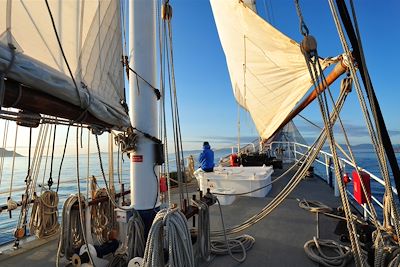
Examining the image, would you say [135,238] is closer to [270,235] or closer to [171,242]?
[171,242]

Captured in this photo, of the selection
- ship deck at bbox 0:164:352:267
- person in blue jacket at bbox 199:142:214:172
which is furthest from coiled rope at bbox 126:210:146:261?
person in blue jacket at bbox 199:142:214:172

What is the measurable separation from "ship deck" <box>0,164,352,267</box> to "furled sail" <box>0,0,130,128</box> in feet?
6.67

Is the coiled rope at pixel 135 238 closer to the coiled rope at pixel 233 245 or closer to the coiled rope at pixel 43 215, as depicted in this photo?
the coiled rope at pixel 233 245

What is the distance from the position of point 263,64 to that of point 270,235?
322 centimetres

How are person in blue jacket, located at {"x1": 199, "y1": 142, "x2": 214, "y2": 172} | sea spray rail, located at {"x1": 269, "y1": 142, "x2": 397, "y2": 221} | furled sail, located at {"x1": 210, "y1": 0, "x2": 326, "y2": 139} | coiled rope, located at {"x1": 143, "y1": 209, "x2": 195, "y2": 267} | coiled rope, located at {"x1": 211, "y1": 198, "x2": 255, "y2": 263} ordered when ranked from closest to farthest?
1. coiled rope, located at {"x1": 143, "y1": 209, "x2": 195, "y2": 267}
2. coiled rope, located at {"x1": 211, "y1": 198, "x2": 255, "y2": 263}
3. sea spray rail, located at {"x1": 269, "y1": 142, "x2": 397, "y2": 221}
4. furled sail, located at {"x1": 210, "y1": 0, "x2": 326, "y2": 139}
5. person in blue jacket, located at {"x1": 199, "y1": 142, "x2": 214, "y2": 172}

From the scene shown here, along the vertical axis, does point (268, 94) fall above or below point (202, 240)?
above

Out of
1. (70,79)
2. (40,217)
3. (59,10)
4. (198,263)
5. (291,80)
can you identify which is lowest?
(198,263)

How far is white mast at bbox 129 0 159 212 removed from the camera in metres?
2.77

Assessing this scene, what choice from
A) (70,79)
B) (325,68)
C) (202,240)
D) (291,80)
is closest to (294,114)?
(291,80)

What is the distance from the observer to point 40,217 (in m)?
3.32

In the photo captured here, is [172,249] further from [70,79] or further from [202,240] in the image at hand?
[70,79]

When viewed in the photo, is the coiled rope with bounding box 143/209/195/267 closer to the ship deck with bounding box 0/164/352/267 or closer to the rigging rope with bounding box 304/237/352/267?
the ship deck with bounding box 0/164/352/267

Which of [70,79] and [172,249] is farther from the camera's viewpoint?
[172,249]

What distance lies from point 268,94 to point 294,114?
758mm
